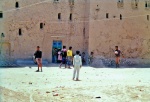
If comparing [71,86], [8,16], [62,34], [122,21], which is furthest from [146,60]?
[71,86]

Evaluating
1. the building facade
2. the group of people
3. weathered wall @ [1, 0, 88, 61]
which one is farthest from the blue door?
the group of people

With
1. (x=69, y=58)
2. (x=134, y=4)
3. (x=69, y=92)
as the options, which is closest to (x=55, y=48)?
(x=69, y=58)

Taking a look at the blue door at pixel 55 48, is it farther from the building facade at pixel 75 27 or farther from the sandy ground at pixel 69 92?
the sandy ground at pixel 69 92

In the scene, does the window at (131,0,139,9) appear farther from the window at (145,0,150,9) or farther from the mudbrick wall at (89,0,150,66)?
the window at (145,0,150,9)

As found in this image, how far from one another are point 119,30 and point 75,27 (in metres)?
3.82

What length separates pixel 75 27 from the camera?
28234 millimetres

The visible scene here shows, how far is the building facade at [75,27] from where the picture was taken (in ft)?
88.8

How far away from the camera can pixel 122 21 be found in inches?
1118

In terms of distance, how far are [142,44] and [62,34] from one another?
7.19 metres

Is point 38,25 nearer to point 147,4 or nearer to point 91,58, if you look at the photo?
point 91,58

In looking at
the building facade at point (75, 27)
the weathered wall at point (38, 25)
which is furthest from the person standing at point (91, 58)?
the weathered wall at point (38, 25)

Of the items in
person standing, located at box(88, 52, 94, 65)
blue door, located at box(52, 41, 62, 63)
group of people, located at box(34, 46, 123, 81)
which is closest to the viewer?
group of people, located at box(34, 46, 123, 81)

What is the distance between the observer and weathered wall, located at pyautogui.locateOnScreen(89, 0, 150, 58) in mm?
27750

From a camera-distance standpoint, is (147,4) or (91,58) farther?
(147,4)
